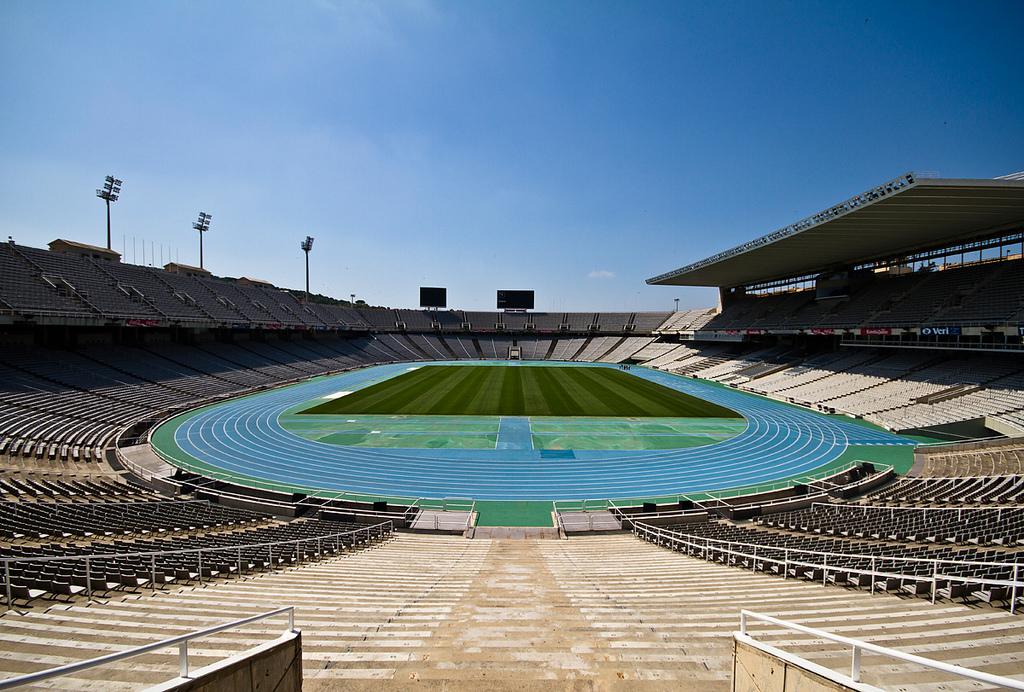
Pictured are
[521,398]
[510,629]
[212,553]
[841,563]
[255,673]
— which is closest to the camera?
[255,673]

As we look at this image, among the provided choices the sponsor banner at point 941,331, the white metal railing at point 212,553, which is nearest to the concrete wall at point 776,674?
the white metal railing at point 212,553

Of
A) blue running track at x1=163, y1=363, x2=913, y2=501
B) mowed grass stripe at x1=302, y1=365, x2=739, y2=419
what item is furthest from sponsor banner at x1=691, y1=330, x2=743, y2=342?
blue running track at x1=163, y1=363, x2=913, y2=501

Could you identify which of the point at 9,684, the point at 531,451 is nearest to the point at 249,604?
the point at 9,684

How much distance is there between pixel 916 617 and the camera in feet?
16.2

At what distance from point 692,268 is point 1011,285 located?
82.9 feet

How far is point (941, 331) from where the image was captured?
2900 centimetres

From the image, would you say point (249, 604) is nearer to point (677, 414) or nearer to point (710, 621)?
point (710, 621)

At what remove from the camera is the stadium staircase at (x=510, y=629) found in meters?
3.74

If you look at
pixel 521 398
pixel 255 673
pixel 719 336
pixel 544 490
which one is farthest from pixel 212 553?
pixel 719 336

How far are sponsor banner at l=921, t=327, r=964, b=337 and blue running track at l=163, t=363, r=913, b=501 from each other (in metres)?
9.70

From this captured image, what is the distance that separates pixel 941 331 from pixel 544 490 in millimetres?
31581

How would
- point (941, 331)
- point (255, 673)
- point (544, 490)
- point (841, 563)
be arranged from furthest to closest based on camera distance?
1. point (941, 331)
2. point (544, 490)
3. point (841, 563)
4. point (255, 673)

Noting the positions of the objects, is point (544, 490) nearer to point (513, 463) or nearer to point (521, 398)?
point (513, 463)

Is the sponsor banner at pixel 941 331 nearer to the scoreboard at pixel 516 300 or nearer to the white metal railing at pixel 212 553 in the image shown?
the white metal railing at pixel 212 553
